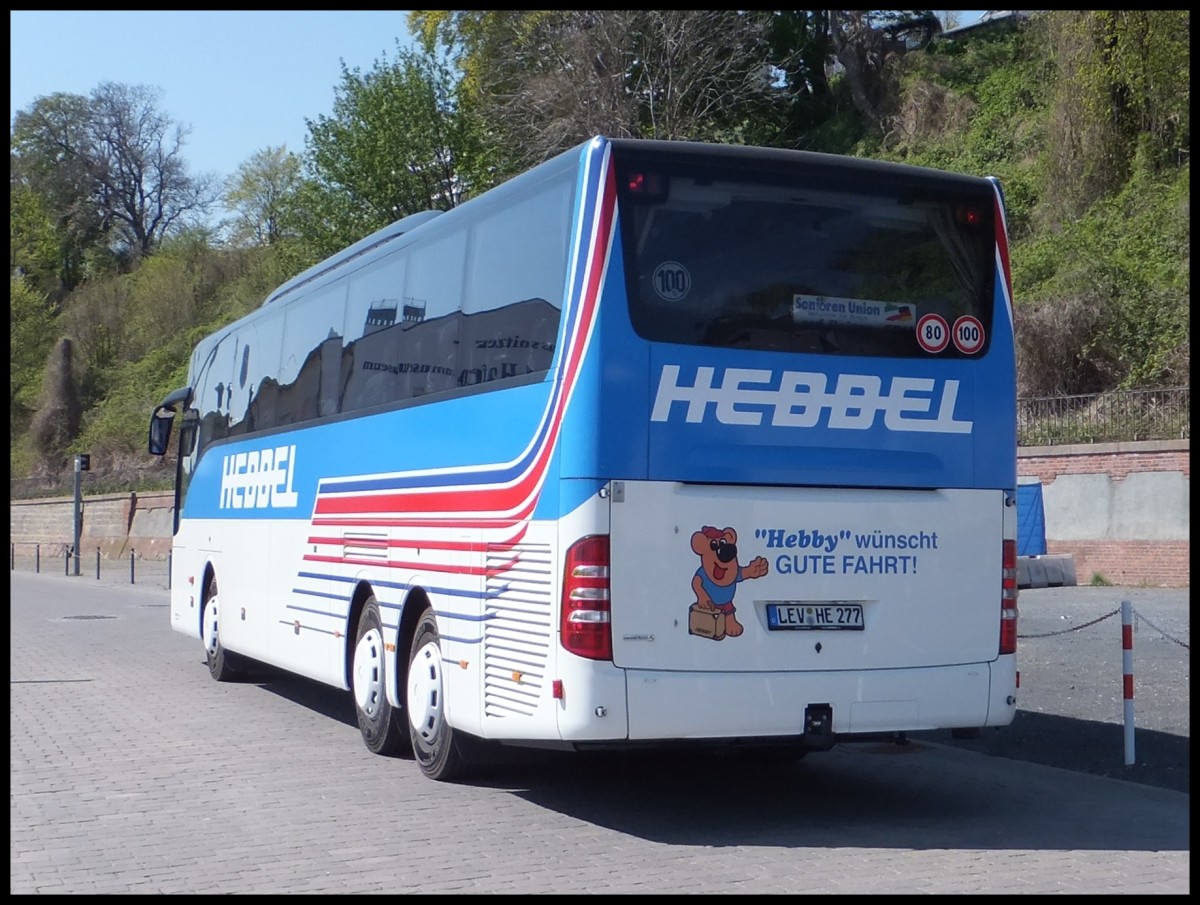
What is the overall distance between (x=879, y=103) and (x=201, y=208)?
1896 inches

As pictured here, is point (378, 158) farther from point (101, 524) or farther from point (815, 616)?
point (815, 616)

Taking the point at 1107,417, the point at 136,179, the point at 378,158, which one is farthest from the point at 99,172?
the point at 1107,417

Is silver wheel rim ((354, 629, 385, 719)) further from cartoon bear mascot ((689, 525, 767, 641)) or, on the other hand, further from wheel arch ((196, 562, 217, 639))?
wheel arch ((196, 562, 217, 639))

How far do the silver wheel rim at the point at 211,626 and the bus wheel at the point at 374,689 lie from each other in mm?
4889

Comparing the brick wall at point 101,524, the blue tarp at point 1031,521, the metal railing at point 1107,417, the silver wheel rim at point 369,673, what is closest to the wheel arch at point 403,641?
the silver wheel rim at point 369,673

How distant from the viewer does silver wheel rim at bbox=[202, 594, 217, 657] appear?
15547 millimetres

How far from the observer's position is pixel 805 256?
27.5 ft

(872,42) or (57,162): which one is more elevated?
(57,162)

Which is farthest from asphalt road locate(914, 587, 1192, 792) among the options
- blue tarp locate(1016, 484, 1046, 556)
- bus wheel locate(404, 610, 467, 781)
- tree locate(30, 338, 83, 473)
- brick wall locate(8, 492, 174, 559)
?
tree locate(30, 338, 83, 473)

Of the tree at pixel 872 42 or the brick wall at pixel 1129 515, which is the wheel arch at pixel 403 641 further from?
the tree at pixel 872 42

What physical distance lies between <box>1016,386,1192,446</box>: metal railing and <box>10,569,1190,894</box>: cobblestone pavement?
48.0 ft

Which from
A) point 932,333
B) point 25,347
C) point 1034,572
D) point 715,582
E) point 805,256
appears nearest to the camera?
point 715,582

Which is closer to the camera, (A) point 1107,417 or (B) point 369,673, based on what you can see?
(B) point 369,673

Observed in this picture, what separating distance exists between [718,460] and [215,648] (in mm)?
8906
